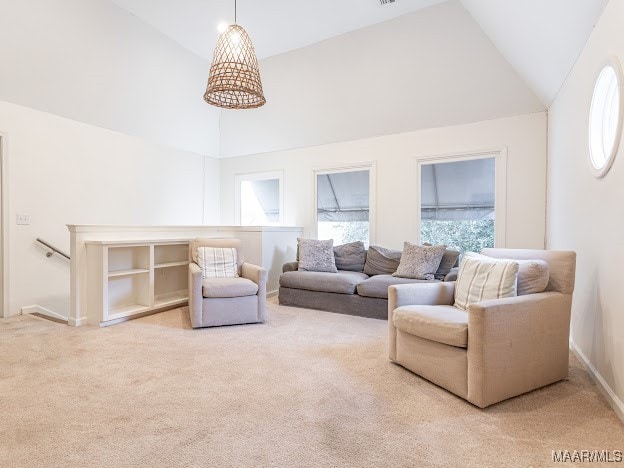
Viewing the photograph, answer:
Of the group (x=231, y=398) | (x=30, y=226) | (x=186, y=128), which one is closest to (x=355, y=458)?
(x=231, y=398)

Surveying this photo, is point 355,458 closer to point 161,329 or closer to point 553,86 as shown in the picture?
point 161,329

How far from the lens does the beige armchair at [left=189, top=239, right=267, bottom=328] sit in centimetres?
338

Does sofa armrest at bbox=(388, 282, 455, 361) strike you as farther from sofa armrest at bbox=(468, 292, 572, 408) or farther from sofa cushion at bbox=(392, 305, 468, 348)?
sofa armrest at bbox=(468, 292, 572, 408)

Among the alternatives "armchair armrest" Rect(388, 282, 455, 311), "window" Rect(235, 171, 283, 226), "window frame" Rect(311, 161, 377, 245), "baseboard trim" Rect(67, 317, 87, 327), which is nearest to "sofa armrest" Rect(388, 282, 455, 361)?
"armchair armrest" Rect(388, 282, 455, 311)

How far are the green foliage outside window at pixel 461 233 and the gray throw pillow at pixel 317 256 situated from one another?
4.16 ft

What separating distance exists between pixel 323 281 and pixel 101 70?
3.88 m

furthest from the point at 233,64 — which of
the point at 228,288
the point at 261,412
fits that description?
the point at 261,412

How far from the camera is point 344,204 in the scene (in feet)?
17.4

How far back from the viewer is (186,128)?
5.72 m

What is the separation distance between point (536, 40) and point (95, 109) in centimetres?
501

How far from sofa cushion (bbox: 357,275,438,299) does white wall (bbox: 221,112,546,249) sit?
36.0 inches

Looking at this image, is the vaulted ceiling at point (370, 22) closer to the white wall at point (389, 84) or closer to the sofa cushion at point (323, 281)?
the white wall at point (389, 84)

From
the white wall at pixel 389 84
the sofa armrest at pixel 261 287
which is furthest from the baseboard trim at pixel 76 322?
the white wall at pixel 389 84

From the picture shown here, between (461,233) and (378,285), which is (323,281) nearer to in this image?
(378,285)
